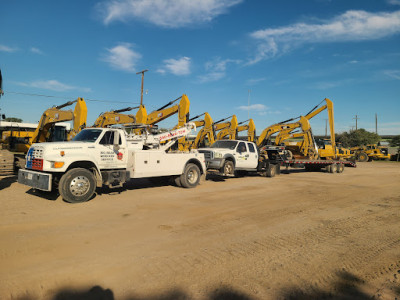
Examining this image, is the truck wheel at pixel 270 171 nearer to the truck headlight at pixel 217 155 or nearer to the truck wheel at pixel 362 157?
the truck headlight at pixel 217 155

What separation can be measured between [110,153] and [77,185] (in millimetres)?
1609

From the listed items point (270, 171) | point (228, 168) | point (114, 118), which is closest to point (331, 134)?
point (270, 171)

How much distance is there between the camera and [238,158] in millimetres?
14812

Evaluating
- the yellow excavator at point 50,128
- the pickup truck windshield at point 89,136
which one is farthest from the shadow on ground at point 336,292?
the yellow excavator at point 50,128

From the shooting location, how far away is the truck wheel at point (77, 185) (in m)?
7.72

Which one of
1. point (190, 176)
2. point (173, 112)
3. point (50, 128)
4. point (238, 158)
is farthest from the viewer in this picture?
point (173, 112)

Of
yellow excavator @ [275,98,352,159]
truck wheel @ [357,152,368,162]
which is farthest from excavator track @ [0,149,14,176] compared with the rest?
truck wheel @ [357,152,368,162]

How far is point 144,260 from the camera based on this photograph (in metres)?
4.18

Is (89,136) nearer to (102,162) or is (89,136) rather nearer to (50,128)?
(102,162)

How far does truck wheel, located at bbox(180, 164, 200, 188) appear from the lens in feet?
37.2

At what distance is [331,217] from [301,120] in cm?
1522

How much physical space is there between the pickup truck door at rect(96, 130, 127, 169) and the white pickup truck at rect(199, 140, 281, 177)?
5.08m

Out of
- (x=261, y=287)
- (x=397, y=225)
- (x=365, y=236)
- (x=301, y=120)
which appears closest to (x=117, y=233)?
(x=261, y=287)

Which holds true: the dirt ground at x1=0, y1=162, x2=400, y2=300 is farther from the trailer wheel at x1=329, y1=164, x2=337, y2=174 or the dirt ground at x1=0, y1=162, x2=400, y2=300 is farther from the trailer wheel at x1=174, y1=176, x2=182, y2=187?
the trailer wheel at x1=329, y1=164, x2=337, y2=174
